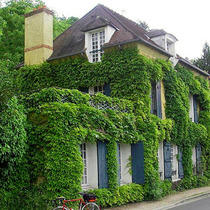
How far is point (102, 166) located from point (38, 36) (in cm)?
847

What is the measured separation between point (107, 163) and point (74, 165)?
88.2 inches

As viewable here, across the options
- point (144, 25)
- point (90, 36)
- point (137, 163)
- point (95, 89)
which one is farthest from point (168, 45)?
point (144, 25)

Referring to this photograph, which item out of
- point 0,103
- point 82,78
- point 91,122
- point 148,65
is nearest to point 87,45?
point 82,78

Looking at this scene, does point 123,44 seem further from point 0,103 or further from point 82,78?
point 0,103

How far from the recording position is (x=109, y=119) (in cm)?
1410

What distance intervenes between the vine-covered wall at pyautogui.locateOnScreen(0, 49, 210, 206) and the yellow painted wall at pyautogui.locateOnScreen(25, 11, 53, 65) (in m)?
→ 0.57

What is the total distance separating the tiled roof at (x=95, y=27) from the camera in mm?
17453

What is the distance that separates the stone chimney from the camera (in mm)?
18703

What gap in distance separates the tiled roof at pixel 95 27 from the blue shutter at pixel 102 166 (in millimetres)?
5580

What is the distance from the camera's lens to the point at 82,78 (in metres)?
17.7

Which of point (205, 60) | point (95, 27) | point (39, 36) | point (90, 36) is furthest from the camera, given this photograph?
point (205, 60)

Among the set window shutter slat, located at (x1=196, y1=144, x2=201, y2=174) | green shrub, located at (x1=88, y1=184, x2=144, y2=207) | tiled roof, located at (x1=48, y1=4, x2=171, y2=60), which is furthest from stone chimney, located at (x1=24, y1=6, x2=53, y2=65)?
window shutter slat, located at (x1=196, y1=144, x2=201, y2=174)

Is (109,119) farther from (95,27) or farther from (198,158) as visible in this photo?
(198,158)

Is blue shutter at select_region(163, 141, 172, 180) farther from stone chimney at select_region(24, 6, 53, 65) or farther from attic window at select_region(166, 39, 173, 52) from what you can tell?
stone chimney at select_region(24, 6, 53, 65)
